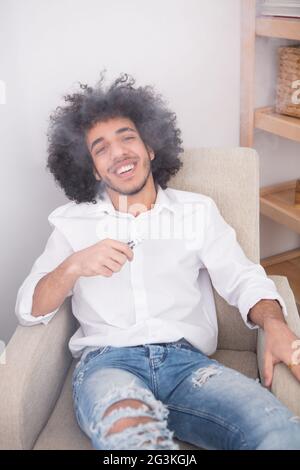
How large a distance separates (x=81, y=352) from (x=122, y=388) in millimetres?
298

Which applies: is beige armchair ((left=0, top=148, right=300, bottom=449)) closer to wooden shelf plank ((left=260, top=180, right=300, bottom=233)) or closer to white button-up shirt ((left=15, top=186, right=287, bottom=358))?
white button-up shirt ((left=15, top=186, right=287, bottom=358))

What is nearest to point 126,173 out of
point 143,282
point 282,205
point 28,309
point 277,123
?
point 143,282

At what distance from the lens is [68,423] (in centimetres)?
125

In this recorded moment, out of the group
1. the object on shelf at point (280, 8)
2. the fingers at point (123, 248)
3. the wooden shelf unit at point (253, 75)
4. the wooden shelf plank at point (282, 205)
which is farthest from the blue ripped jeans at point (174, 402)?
the object on shelf at point (280, 8)

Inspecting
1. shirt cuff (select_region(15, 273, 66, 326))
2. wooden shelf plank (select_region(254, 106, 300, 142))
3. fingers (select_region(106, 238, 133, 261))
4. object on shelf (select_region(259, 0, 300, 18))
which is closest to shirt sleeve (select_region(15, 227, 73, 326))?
shirt cuff (select_region(15, 273, 66, 326))

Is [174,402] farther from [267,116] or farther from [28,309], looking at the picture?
[267,116]

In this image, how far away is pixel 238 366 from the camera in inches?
56.4

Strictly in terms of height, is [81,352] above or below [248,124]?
below

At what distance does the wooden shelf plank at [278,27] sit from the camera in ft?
5.36

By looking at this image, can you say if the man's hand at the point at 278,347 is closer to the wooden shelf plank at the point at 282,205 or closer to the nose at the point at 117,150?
the nose at the point at 117,150

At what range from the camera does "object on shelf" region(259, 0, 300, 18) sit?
64.9 inches

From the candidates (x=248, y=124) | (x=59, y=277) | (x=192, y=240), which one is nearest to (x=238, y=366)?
(x=192, y=240)

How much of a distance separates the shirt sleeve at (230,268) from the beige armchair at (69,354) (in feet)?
0.25

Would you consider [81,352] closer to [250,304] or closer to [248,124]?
[250,304]
